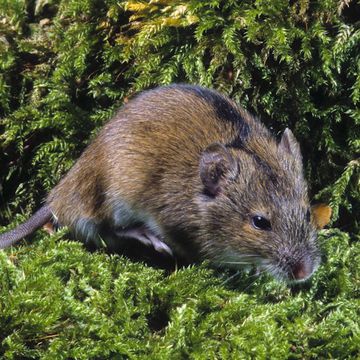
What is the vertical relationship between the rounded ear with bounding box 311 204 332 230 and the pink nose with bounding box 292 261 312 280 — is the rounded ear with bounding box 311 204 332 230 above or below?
below

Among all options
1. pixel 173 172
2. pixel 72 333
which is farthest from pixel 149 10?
pixel 72 333

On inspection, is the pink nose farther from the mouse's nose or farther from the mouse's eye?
the mouse's eye

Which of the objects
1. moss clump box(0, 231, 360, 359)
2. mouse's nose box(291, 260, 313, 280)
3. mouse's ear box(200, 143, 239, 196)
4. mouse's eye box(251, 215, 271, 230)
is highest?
mouse's ear box(200, 143, 239, 196)

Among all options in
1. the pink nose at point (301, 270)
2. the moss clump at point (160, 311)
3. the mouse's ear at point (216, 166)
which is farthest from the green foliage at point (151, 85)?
the mouse's ear at point (216, 166)

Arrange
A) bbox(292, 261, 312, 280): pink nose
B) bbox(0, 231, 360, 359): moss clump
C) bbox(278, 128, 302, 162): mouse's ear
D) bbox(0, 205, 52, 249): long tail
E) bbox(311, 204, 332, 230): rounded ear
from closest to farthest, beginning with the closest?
bbox(0, 231, 360, 359): moss clump
bbox(292, 261, 312, 280): pink nose
bbox(278, 128, 302, 162): mouse's ear
bbox(0, 205, 52, 249): long tail
bbox(311, 204, 332, 230): rounded ear

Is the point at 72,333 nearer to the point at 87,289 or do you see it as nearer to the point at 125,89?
the point at 87,289

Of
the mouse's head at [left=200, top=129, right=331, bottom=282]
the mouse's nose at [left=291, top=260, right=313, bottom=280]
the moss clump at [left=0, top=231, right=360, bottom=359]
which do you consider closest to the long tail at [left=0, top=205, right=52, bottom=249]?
the moss clump at [left=0, top=231, right=360, bottom=359]

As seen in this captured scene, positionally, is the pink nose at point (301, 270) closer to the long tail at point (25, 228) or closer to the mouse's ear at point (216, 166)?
the mouse's ear at point (216, 166)
